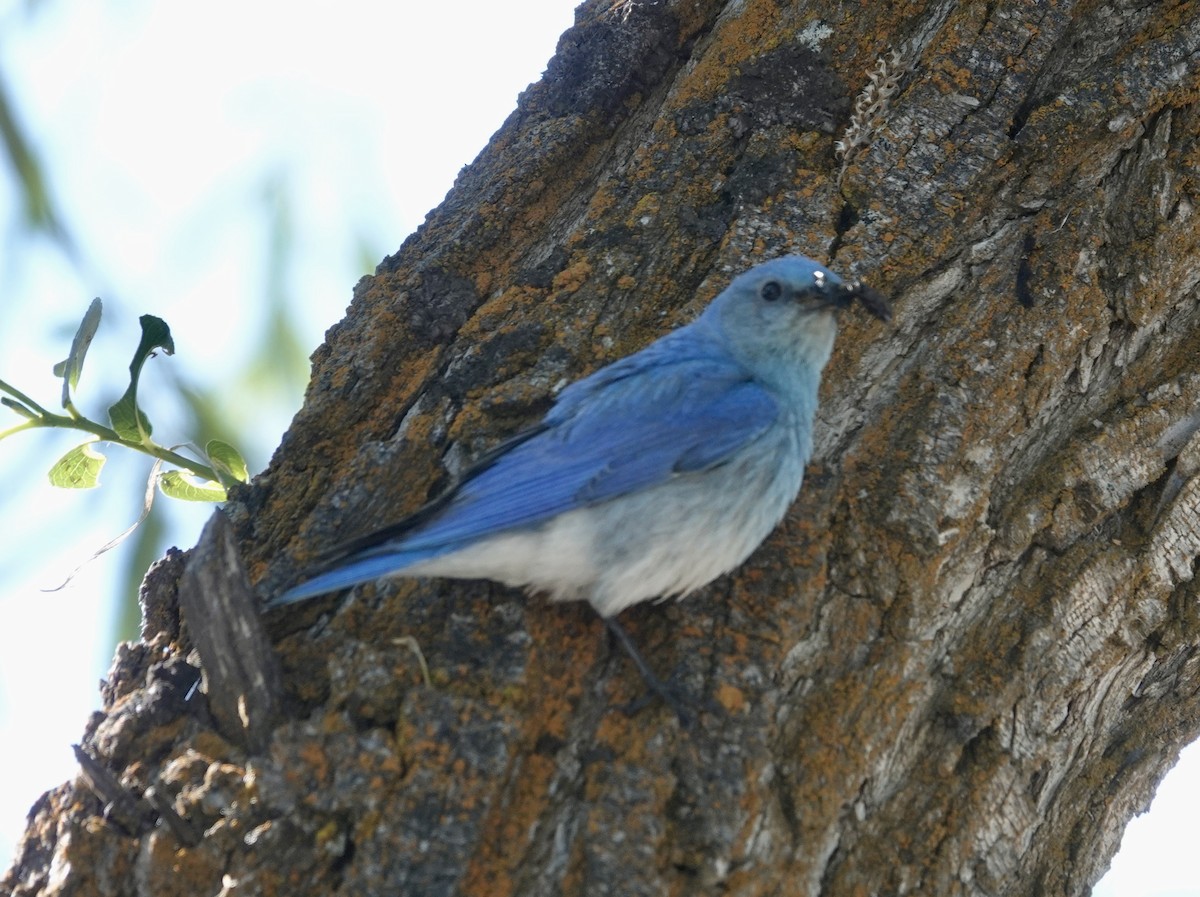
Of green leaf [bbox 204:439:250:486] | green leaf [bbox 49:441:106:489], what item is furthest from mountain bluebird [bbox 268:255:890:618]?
green leaf [bbox 49:441:106:489]

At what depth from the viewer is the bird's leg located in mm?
2459

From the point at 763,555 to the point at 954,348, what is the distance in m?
0.78

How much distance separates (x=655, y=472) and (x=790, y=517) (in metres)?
0.41

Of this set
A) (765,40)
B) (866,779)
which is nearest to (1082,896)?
(866,779)

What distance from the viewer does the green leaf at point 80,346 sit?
11.2 ft

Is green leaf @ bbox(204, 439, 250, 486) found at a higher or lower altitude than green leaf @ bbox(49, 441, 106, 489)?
lower

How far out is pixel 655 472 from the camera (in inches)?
127

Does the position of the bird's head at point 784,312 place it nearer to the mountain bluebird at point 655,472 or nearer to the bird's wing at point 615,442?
the mountain bluebird at point 655,472

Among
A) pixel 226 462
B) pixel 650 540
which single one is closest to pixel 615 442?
pixel 650 540

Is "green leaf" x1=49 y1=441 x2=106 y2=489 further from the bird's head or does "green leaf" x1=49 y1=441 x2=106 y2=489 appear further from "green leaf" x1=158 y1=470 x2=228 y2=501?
the bird's head

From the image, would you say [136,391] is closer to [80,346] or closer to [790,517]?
[80,346]

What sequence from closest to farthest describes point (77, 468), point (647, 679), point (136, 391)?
point (647, 679), point (136, 391), point (77, 468)

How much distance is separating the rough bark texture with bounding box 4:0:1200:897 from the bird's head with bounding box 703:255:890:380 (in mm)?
80

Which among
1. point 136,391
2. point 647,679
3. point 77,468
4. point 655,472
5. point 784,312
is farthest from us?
point 77,468
